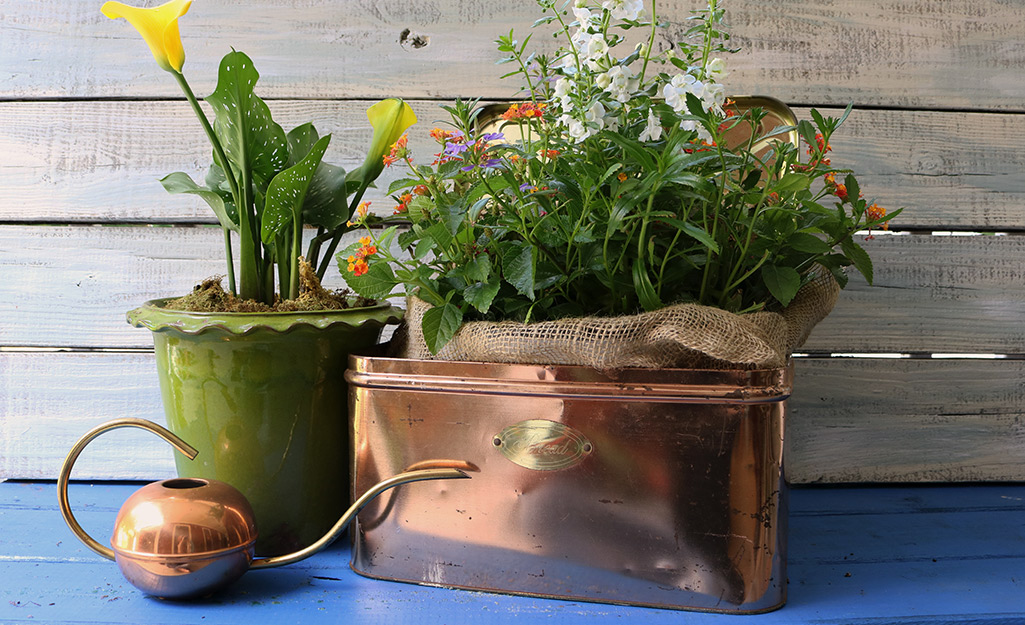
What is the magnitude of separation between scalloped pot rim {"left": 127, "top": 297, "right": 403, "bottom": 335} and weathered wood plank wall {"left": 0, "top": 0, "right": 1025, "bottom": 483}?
1.00 feet

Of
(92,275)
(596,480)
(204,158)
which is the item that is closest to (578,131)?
(596,480)

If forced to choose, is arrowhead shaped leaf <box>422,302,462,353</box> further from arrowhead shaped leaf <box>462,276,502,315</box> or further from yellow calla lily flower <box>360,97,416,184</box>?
yellow calla lily flower <box>360,97,416,184</box>

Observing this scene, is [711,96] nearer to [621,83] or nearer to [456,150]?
[621,83]

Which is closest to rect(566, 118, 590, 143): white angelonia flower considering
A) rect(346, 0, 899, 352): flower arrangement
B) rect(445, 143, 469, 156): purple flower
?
rect(346, 0, 899, 352): flower arrangement

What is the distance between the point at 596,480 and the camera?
0.58m

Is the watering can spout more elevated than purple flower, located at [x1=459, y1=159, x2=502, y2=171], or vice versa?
purple flower, located at [x1=459, y1=159, x2=502, y2=171]

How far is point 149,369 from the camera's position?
3.19 ft

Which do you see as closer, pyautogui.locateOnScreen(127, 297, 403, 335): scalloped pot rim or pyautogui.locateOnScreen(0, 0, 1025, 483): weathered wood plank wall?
pyautogui.locateOnScreen(127, 297, 403, 335): scalloped pot rim

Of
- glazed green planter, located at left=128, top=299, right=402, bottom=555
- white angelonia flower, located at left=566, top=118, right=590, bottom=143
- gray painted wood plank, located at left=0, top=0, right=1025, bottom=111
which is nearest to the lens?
white angelonia flower, located at left=566, top=118, right=590, bottom=143

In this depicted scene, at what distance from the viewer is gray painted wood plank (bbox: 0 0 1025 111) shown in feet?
3.12

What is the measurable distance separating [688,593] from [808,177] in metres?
0.34

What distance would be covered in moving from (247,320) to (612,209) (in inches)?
13.3

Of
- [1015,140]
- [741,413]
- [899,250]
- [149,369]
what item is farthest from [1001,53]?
[149,369]

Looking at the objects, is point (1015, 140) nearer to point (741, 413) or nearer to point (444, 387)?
point (741, 413)
